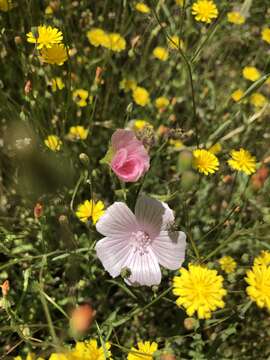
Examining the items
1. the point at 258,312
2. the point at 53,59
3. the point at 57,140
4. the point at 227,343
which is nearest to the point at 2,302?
the point at 57,140

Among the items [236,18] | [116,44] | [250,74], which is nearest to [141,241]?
[116,44]

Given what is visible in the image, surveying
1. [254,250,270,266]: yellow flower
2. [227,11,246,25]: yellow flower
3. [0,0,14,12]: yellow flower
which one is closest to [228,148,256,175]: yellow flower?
[254,250,270,266]: yellow flower

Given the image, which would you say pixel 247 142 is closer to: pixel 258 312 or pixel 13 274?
pixel 258 312

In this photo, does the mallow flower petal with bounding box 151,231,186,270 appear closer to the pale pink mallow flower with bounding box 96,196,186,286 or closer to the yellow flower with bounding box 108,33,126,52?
the pale pink mallow flower with bounding box 96,196,186,286

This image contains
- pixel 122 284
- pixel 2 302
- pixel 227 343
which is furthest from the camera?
pixel 227 343

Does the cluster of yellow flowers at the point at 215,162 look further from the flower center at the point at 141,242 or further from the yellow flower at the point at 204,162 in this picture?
the flower center at the point at 141,242

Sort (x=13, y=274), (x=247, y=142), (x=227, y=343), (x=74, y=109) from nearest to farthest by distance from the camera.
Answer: (x=13, y=274)
(x=227, y=343)
(x=74, y=109)
(x=247, y=142)
